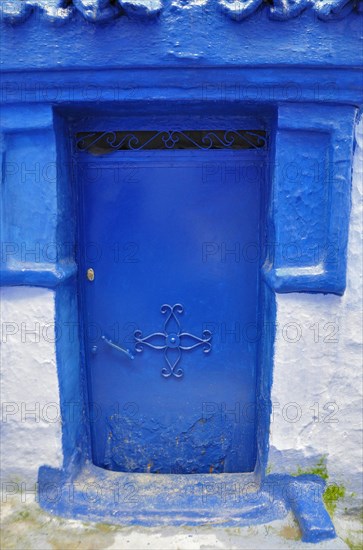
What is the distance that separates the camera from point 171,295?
9.64ft

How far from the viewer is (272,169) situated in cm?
266

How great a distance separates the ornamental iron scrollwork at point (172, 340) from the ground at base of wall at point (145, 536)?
896 mm

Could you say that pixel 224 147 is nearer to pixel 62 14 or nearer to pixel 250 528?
pixel 62 14

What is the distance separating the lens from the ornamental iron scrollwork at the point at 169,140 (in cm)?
280

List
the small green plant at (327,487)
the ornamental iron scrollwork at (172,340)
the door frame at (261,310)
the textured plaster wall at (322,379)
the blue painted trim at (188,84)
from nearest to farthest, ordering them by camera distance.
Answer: the blue painted trim at (188,84) < the door frame at (261,310) < the textured plaster wall at (322,379) < the small green plant at (327,487) < the ornamental iron scrollwork at (172,340)

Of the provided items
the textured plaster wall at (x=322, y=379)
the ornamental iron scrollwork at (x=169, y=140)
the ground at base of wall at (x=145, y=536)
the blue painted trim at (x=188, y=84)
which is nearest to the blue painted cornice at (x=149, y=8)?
the blue painted trim at (x=188, y=84)

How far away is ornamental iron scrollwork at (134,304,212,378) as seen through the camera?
2951mm

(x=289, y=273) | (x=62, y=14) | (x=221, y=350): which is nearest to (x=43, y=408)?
(x=221, y=350)

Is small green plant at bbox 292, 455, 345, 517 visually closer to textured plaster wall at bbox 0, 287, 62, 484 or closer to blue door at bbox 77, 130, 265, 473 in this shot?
blue door at bbox 77, 130, 265, 473

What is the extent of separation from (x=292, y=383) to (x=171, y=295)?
2.78 ft

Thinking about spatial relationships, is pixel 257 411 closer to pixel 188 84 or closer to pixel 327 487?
pixel 327 487

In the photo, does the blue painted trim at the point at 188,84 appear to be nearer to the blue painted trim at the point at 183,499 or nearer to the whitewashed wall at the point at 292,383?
the whitewashed wall at the point at 292,383

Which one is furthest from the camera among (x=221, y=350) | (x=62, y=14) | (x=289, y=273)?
(x=221, y=350)

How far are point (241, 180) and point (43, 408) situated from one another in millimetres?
1702
